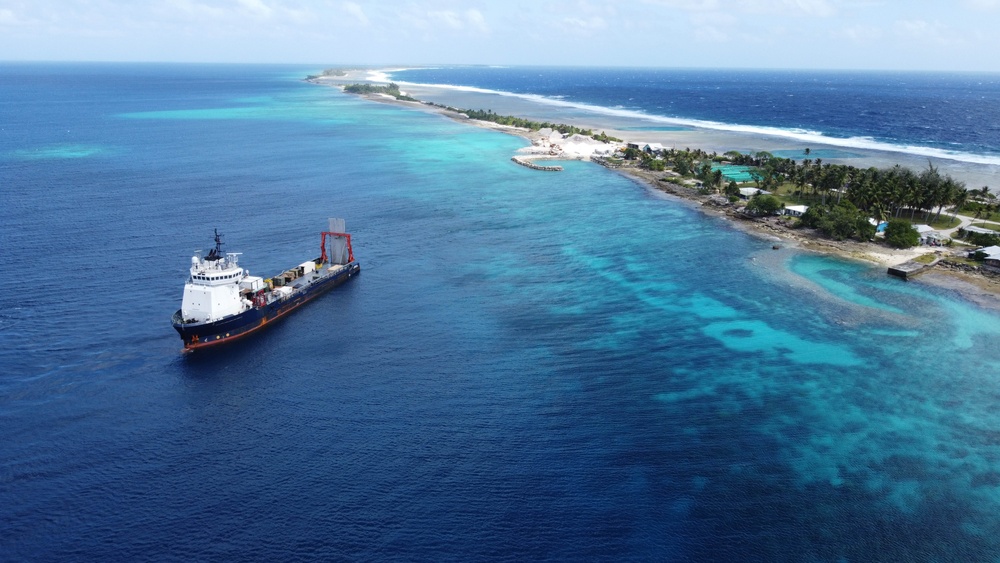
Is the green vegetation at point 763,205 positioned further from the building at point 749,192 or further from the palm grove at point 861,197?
the building at point 749,192

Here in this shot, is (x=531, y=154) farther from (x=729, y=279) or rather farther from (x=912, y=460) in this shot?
(x=912, y=460)

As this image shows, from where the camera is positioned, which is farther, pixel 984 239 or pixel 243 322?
pixel 984 239

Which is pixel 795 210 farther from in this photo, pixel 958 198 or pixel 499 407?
pixel 499 407

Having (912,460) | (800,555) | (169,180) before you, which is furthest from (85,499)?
(169,180)

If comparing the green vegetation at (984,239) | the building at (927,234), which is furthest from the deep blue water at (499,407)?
the green vegetation at (984,239)


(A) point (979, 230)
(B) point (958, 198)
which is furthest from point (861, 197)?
(A) point (979, 230)

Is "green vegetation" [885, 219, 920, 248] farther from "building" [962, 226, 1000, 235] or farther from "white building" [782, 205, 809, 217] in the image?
"white building" [782, 205, 809, 217]
